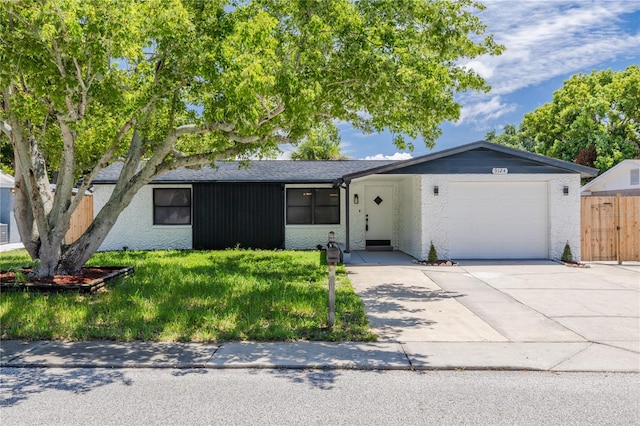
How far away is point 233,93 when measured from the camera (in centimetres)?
667

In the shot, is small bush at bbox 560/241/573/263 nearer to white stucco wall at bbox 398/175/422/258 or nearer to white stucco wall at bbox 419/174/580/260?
white stucco wall at bbox 419/174/580/260

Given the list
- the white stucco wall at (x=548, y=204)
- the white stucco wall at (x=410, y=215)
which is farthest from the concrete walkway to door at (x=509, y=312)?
the white stucco wall at (x=410, y=215)

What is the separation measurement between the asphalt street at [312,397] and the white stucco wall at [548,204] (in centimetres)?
854

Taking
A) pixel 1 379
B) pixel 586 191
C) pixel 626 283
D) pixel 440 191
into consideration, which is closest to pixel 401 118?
pixel 440 191

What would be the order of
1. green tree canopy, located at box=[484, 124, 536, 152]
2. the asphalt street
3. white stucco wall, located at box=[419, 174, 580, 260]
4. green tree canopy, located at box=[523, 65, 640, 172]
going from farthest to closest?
green tree canopy, located at box=[484, 124, 536, 152] → green tree canopy, located at box=[523, 65, 640, 172] → white stucco wall, located at box=[419, 174, 580, 260] → the asphalt street

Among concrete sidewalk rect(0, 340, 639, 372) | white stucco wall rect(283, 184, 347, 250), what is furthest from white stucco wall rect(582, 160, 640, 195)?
concrete sidewalk rect(0, 340, 639, 372)

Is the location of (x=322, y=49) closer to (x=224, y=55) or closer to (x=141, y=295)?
(x=224, y=55)

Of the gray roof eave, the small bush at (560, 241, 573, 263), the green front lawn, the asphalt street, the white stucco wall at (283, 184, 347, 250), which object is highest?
the gray roof eave

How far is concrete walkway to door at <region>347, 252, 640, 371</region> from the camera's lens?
212 inches

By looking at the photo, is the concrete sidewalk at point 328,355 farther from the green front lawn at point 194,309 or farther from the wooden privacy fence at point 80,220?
the wooden privacy fence at point 80,220

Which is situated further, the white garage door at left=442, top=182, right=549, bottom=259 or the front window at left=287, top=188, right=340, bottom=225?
the front window at left=287, top=188, right=340, bottom=225

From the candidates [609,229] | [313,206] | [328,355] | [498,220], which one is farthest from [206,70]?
[609,229]

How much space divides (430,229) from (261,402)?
32.5 feet

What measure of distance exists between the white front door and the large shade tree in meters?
7.43
